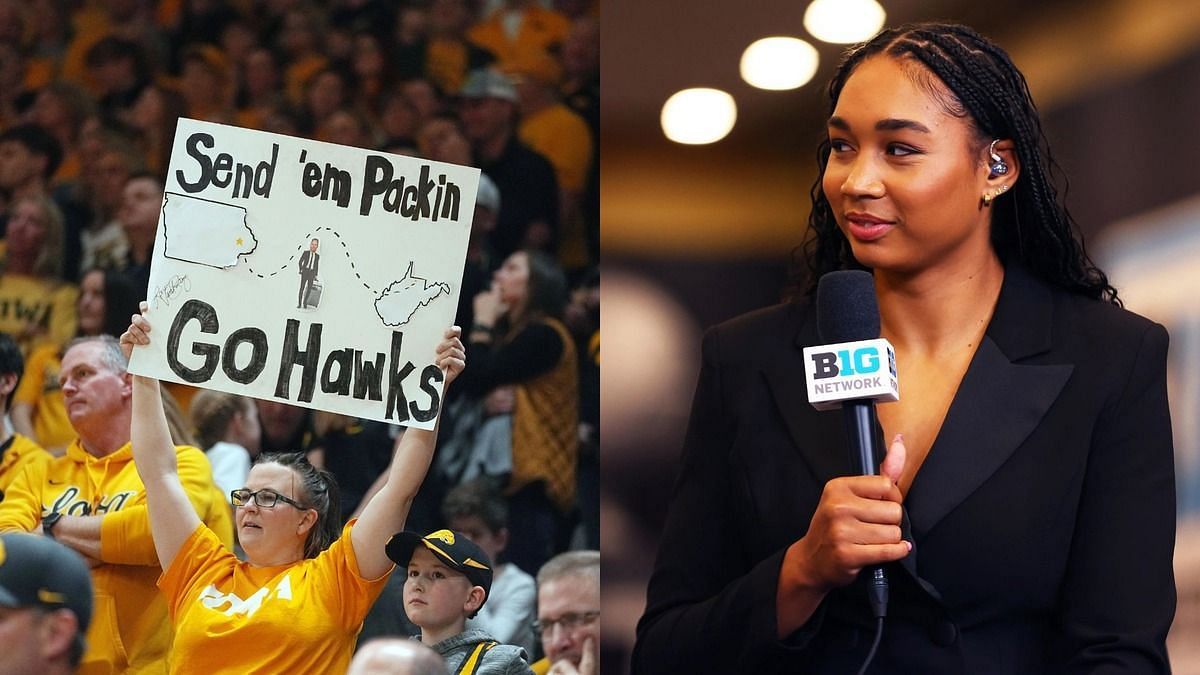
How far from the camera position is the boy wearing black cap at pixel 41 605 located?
189cm

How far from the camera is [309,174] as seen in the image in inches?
86.2

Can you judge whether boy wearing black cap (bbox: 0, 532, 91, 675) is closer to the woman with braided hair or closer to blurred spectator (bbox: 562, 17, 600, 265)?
the woman with braided hair

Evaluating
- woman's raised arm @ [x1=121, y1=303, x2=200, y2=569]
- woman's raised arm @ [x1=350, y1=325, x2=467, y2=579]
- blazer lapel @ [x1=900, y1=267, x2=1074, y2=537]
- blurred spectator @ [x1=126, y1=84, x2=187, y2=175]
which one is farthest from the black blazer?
blurred spectator @ [x1=126, y1=84, x2=187, y2=175]

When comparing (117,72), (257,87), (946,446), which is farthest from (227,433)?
(946,446)

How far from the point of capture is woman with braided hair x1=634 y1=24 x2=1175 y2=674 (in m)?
1.69

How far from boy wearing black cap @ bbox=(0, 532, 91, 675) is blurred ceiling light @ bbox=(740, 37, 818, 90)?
1674mm

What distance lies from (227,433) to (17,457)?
1.28 ft

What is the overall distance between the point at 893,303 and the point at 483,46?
53.2 inches

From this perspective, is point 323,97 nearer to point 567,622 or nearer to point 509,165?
point 509,165

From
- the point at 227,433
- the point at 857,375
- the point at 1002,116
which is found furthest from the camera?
the point at 227,433

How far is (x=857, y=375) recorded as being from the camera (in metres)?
1.50

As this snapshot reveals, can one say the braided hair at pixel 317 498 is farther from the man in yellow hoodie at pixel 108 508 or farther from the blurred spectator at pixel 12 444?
the blurred spectator at pixel 12 444

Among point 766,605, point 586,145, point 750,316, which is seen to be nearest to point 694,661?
point 766,605

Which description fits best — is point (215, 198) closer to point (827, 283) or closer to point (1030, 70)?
point (827, 283)
